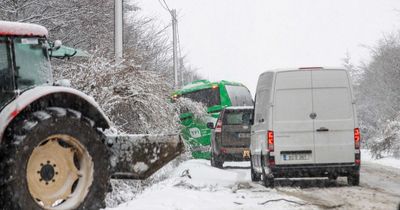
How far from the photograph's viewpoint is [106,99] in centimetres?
1268

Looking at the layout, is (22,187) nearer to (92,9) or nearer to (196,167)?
(196,167)

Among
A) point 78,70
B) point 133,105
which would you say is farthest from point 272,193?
point 78,70

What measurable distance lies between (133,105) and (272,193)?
3.67m

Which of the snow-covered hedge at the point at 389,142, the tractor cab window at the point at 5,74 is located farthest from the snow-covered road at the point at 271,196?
the snow-covered hedge at the point at 389,142

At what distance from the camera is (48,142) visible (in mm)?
6641

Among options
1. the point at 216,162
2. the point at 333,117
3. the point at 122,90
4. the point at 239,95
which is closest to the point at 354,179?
the point at 333,117

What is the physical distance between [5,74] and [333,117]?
750 centimetres

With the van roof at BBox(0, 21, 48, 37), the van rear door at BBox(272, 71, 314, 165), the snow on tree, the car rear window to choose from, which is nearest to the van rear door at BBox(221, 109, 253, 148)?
the car rear window

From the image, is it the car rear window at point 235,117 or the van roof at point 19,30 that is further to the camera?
the car rear window at point 235,117

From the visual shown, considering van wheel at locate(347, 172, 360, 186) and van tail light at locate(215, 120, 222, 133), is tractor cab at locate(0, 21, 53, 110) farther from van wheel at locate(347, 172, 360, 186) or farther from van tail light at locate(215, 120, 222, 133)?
van tail light at locate(215, 120, 222, 133)

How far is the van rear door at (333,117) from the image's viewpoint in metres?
12.7

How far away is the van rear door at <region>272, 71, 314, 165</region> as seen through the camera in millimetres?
12656

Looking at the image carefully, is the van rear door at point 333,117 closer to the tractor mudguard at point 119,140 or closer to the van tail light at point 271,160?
the van tail light at point 271,160

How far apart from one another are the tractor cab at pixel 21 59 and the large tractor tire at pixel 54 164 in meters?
0.76
